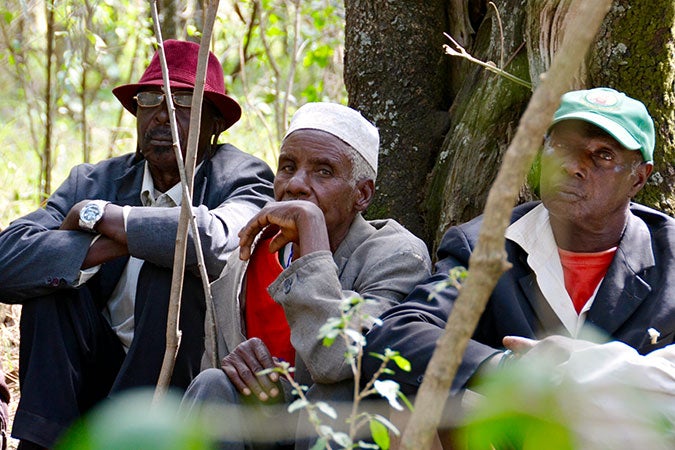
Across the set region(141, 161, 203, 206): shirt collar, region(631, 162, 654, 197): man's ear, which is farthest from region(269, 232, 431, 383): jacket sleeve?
region(141, 161, 203, 206): shirt collar

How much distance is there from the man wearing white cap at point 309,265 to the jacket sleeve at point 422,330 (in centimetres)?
7

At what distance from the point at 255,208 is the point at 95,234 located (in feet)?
1.93

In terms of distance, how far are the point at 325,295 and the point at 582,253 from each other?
2.59 ft

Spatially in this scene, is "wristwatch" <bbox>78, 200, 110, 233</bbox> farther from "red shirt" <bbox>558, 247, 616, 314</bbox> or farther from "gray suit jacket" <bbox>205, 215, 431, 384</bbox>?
"red shirt" <bbox>558, 247, 616, 314</bbox>

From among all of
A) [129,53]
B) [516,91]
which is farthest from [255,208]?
[129,53]

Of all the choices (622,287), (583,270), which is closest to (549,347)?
(622,287)

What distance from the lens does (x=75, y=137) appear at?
9.21 metres

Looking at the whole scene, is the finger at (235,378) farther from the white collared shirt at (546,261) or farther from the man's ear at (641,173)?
the man's ear at (641,173)

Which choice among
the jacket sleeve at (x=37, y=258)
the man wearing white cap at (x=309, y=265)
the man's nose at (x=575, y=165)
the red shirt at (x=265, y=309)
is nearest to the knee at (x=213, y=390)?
the man wearing white cap at (x=309, y=265)

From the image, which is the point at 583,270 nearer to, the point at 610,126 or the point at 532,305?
the point at 532,305

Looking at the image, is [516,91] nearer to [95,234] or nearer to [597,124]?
[597,124]

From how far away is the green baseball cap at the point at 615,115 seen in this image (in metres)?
2.84

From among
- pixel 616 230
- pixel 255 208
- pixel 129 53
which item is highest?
pixel 616 230

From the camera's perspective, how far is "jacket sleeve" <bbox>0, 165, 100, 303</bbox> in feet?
11.1
